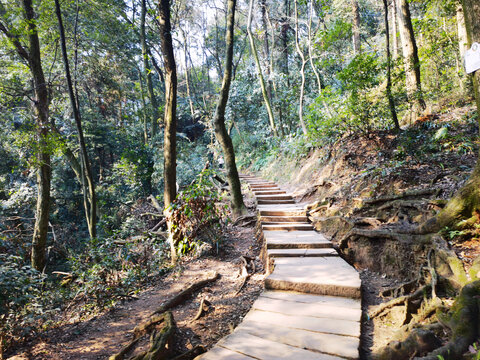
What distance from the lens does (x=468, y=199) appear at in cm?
310

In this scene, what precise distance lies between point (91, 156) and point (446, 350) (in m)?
17.2

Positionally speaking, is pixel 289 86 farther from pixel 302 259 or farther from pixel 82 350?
pixel 82 350

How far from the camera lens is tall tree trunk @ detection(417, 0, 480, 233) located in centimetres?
279

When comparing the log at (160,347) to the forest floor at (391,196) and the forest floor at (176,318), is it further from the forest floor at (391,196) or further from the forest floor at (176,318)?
the forest floor at (391,196)

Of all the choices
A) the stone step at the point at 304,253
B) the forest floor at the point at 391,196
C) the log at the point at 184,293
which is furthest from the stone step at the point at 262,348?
the stone step at the point at 304,253

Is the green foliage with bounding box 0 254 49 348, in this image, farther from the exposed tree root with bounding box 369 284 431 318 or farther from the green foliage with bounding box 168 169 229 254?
the exposed tree root with bounding box 369 284 431 318

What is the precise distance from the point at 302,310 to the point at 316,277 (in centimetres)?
63

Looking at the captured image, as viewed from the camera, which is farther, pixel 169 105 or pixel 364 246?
pixel 169 105

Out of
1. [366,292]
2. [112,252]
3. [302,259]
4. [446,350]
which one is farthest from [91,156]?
[446,350]

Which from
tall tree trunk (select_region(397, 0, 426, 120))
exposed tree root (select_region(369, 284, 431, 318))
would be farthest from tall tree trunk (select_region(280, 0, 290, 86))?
exposed tree root (select_region(369, 284, 431, 318))

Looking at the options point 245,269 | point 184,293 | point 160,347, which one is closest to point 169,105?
point 245,269

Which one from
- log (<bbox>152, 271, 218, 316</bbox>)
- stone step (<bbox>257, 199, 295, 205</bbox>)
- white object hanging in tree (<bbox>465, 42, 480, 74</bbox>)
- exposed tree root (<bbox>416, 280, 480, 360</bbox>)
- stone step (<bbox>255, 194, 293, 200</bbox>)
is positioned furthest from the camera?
stone step (<bbox>255, 194, 293, 200</bbox>)

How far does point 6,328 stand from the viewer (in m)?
3.29

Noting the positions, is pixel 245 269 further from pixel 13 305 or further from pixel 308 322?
pixel 13 305
